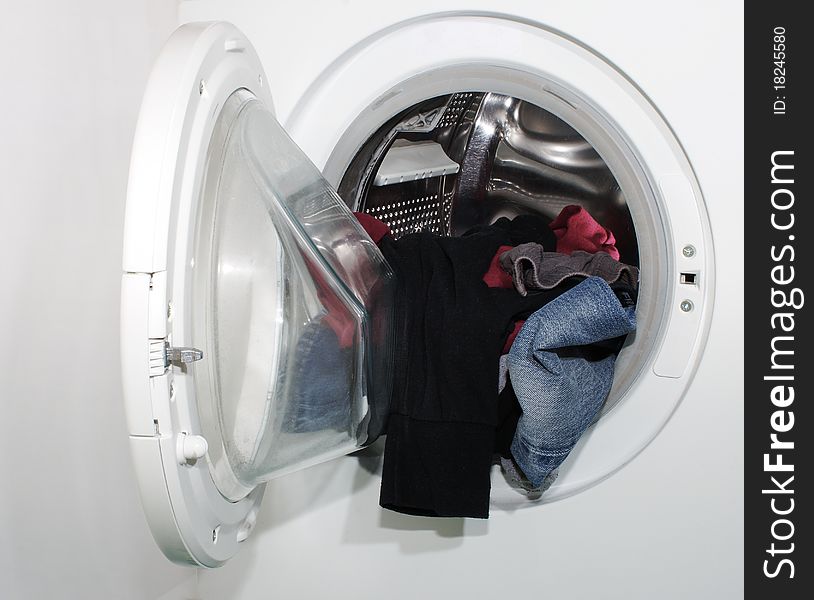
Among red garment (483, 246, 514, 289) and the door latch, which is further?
red garment (483, 246, 514, 289)

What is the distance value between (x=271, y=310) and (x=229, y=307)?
0.05 metres

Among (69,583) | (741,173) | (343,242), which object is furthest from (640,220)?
(69,583)

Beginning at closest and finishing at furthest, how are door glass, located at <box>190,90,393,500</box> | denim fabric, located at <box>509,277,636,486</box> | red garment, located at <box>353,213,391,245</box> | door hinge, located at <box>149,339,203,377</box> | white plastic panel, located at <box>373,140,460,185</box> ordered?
1. door hinge, located at <box>149,339,203,377</box>
2. door glass, located at <box>190,90,393,500</box>
3. denim fabric, located at <box>509,277,636,486</box>
4. red garment, located at <box>353,213,391,245</box>
5. white plastic panel, located at <box>373,140,460,185</box>

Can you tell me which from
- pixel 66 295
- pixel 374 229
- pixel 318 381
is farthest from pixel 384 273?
pixel 66 295

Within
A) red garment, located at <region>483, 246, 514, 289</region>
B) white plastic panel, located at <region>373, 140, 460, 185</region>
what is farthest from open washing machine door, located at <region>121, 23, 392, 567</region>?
white plastic panel, located at <region>373, 140, 460, 185</region>

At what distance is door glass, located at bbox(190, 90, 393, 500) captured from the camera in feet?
2.11

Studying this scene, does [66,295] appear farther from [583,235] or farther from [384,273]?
[583,235]

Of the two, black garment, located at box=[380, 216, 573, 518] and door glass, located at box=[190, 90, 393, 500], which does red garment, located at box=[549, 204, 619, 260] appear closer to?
black garment, located at box=[380, 216, 573, 518]

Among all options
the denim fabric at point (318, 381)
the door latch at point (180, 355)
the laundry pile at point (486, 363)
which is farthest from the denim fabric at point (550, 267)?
the door latch at point (180, 355)

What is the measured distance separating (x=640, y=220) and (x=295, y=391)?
1.50 ft

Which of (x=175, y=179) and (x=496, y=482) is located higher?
(x=175, y=179)
